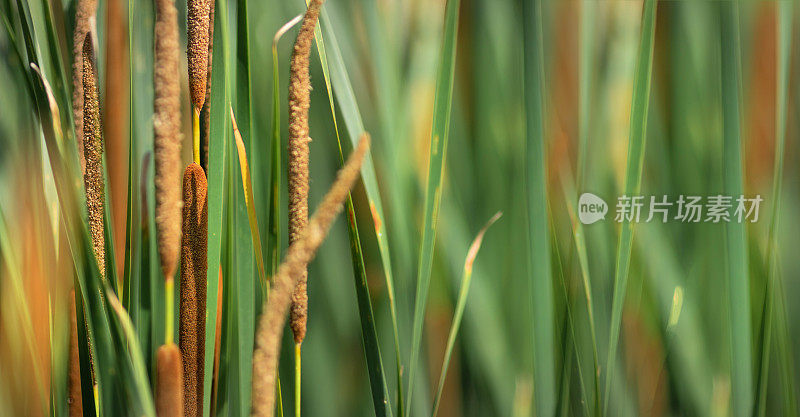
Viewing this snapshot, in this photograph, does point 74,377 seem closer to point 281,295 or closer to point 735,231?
point 281,295

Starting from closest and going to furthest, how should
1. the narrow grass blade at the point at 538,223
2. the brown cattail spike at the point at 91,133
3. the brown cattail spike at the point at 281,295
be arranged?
the brown cattail spike at the point at 281,295 < the brown cattail spike at the point at 91,133 < the narrow grass blade at the point at 538,223

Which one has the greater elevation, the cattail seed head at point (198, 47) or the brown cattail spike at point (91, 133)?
the cattail seed head at point (198, 47)

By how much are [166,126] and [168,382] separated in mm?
187

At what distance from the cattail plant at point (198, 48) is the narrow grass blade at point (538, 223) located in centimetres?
31

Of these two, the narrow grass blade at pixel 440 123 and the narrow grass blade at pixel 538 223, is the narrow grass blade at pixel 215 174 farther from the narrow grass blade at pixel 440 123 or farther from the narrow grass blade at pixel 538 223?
the narrow grass blade at pixel 538 223

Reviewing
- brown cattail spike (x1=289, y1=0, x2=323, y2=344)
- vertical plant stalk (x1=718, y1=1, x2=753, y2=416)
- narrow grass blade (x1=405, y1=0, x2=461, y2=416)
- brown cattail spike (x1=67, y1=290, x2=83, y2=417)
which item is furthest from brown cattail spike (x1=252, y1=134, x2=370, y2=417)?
vertical plant stalk (x1=718, y1=1, x2=753, y2=416)

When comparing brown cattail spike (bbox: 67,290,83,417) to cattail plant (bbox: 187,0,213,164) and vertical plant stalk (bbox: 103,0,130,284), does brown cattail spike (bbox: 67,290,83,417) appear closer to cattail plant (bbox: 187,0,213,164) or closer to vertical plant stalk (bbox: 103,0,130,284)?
vertical plant stalk (bbox: 103,0,130,284)

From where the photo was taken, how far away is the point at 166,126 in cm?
34

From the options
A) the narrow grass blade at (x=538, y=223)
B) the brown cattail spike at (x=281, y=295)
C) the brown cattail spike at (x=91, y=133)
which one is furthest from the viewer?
the narrow grass blade at (x=538, y=223)

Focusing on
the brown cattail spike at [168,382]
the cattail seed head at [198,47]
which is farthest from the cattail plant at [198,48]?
the brown cattail spike at [168,382]

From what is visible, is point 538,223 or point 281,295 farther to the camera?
point 538,223

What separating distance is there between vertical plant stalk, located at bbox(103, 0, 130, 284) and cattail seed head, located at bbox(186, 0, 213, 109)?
7.7 inches

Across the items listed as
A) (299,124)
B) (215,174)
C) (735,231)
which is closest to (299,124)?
(299,124)

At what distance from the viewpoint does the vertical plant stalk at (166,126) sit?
0.34 meters
